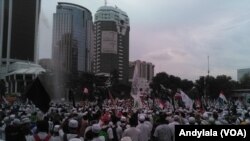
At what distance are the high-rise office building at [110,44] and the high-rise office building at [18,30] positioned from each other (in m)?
22.4

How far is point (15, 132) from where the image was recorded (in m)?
11.1

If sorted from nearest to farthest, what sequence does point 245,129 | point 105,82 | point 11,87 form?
point 245,129
point 105,82
point 11,87

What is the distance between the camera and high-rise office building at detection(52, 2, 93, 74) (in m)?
84.3

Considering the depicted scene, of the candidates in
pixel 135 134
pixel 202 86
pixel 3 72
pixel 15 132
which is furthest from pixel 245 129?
pixel 3 72

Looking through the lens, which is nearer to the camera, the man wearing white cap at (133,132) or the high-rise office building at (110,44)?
the man wearing white cap at (133,132)

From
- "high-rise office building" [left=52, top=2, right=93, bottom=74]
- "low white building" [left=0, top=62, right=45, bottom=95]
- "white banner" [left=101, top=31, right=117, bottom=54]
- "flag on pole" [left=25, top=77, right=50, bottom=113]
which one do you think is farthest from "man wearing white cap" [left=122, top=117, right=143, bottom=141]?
"white banner" [left=101, top=31, right=117, bottom=54]

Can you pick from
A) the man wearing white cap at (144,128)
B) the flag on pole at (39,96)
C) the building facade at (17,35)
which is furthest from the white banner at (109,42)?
the man wearing white cap at (144,128)

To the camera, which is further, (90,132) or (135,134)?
(135,134)

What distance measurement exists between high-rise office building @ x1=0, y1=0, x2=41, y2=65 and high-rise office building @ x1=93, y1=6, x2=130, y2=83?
73.5ft

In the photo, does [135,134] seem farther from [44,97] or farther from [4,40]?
[4,40]

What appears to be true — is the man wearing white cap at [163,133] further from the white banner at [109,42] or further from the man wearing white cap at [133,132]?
the white banner at [109,42]

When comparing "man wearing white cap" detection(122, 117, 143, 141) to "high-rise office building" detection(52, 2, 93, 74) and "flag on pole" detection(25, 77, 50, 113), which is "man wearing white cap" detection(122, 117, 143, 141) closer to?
"flag on pole" detection(25, 77, 50, 113)

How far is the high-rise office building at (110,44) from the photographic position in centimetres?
14075

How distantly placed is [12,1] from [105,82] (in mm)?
64654
